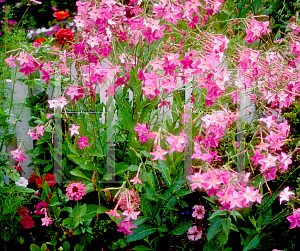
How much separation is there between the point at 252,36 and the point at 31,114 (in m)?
1.77

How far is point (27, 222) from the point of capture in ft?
5.62

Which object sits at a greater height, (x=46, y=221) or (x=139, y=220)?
(x=139, y=220)

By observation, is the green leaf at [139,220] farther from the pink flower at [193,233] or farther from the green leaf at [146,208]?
the pink flower at [193,233]

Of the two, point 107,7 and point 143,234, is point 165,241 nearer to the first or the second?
point 143,234

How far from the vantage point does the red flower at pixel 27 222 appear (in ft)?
5.59

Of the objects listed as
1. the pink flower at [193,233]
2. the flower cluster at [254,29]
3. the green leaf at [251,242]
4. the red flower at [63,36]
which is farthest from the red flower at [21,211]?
the flower cluster at [254,29]

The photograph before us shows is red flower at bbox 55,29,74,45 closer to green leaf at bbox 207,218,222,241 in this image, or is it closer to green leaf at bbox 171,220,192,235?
green leaf at bbox 171,220,192,235

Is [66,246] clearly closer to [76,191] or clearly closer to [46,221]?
[46,221]

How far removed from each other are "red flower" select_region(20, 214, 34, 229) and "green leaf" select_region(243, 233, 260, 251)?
120 cm

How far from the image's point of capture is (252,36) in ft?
5.00

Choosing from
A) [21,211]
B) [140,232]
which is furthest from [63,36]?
[140,232]

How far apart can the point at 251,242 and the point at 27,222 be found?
1254 mm

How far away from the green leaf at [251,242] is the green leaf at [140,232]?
455mm

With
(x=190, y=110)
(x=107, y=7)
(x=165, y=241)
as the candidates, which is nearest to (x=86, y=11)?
(x=107, y=7)
